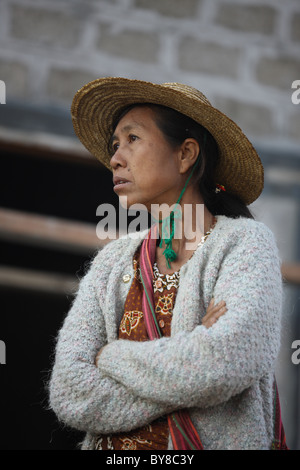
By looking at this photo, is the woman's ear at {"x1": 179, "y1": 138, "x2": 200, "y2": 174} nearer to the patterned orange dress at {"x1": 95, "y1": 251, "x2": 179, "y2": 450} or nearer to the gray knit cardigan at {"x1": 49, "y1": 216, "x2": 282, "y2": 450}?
the gray knit cardigan at {"x1": 49, "y1": 216, "x2": 282, "y2": 450}

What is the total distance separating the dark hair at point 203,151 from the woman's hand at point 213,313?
2.02 ft

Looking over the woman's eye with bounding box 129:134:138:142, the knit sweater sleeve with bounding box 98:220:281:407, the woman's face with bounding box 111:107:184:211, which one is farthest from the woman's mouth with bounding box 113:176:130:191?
the knit sweater sleeve with bounding box 98:220:281:407

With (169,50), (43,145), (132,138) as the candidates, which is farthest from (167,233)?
(169,50)

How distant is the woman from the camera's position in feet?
6.40

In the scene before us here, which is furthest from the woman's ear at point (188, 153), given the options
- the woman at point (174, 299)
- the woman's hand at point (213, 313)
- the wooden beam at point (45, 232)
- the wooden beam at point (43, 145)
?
the wooden beam at point (43, 145)

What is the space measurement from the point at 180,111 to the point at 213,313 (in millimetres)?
882

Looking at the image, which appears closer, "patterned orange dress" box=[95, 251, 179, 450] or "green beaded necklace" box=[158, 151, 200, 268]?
"patterned orange dress" box=[95, 251, 179, 450]

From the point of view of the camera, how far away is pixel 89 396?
6.79 ft

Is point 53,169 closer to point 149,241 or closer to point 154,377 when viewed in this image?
point 149,241

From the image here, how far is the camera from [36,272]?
5.34 meters

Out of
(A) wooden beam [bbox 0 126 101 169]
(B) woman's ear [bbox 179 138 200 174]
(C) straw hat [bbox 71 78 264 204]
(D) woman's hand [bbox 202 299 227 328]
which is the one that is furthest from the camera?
(A) wooden beam [bbox 0 126 101 169]

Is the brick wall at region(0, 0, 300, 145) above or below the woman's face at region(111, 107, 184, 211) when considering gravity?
above

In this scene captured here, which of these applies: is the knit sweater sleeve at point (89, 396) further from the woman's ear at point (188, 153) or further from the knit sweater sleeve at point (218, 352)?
the woman's ear at point (188, 153)

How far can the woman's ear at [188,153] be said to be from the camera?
8.22 feet
